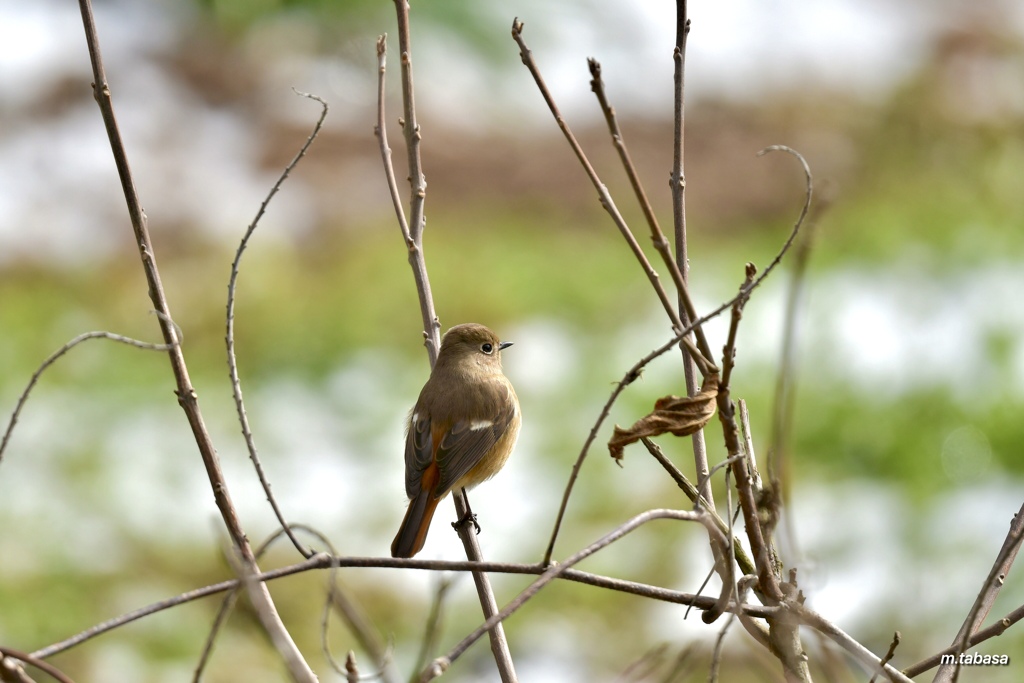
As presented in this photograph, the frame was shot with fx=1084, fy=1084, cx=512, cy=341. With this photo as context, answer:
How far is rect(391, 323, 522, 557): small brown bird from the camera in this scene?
3490mm

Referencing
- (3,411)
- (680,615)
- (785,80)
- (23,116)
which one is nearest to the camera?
(680,615)

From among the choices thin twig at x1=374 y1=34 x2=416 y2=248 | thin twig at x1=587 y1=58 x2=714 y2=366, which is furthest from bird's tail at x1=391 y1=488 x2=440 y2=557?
thin twig at x1=587 y1=58 x2=714 y2=366

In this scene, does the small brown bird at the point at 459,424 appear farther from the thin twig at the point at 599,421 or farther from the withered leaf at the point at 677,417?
the thin twig at the point at 599,421

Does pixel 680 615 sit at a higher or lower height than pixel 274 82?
lower

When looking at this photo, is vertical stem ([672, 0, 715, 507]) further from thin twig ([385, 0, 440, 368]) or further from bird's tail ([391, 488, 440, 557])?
bird's tail ([391, 488, 440, 557])

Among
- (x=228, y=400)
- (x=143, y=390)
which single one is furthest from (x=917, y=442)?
(x=143, y=390)

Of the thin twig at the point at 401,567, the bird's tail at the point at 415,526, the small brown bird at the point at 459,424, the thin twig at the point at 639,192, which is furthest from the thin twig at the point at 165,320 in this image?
the small brown bird at the point at 459,424

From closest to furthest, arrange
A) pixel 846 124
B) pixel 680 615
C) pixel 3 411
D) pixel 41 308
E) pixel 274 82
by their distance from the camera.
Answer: pixel 680 615 < pixel 3 411 < pixel 41 308 < pixel 274 82 < pixel 846 124

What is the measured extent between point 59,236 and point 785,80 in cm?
817

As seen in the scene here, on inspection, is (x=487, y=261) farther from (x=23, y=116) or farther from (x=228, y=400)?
(x=23, y=116)

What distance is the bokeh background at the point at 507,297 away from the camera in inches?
228

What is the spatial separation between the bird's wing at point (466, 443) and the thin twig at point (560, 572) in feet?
6.47

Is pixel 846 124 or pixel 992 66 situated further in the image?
pixel 992 66

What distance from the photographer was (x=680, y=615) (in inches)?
222
